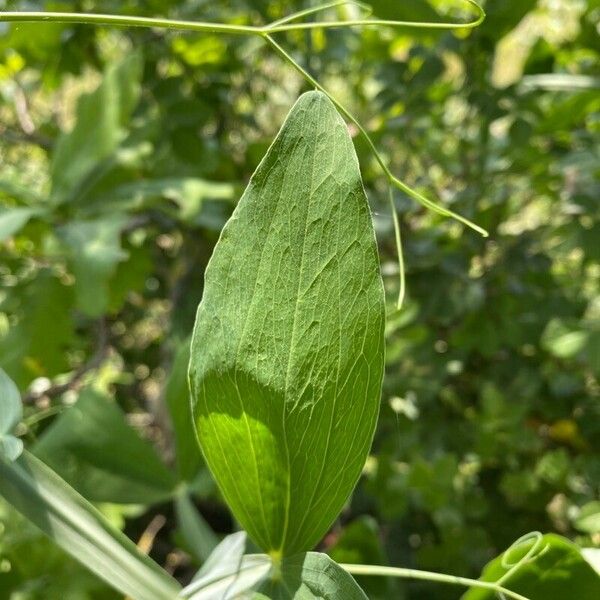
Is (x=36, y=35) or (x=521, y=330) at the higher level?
(x=36, y=35)

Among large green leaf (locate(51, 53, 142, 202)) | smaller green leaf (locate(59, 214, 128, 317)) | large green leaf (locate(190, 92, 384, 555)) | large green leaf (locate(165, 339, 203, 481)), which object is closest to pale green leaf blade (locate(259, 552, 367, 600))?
large green leaf (locate(190, 92, 384, 555))

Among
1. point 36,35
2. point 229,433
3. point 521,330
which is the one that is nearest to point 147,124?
point 36,35

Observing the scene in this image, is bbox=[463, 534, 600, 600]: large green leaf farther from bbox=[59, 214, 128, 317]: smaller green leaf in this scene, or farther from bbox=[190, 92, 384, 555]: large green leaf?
bbox=[59, 214, 128, 317]: smaller green leaf

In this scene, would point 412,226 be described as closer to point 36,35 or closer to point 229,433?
point 36,35

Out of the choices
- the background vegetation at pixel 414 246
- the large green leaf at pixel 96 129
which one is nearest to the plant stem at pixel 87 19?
the background vegetation at pixel 414 246

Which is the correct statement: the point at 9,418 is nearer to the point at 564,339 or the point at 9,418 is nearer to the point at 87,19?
the point at 87,19

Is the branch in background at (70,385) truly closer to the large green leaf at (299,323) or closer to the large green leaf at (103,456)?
the large green leaf at (103,456)
